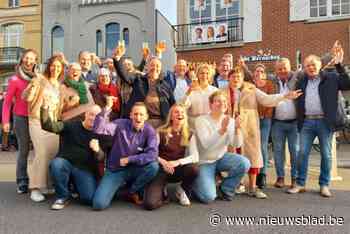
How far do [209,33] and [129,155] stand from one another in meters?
11.9

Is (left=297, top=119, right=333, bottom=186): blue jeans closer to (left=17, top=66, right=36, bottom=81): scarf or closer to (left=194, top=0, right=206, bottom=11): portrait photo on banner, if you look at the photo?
(left=17, top=66, right=36, bottom=81): scarf

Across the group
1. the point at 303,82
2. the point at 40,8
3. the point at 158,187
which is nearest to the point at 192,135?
the point at 158,187

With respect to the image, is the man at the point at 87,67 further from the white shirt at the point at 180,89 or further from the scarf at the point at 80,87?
the white shirt at the point at 180,89

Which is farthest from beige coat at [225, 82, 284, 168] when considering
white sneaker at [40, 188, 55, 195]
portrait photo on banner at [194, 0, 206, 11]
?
portrait photo on banner at [194, 0, 206, 11]

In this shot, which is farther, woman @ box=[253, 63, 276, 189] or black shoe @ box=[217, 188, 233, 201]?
woman @ box=[253, 63, 276, 189]

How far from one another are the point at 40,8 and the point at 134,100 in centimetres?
2311

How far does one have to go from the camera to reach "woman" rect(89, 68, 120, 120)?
539 centimetres

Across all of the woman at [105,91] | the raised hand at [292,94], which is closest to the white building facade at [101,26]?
the woman at [105,91]

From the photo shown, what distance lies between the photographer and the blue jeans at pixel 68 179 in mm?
4676

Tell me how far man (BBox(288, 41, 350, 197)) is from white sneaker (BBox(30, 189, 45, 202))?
11.2ft

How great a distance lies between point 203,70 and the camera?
5281 millimetres

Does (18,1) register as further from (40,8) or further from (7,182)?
(7,182)

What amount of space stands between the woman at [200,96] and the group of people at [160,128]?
16mm

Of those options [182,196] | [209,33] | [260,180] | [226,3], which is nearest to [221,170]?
[182,196]
